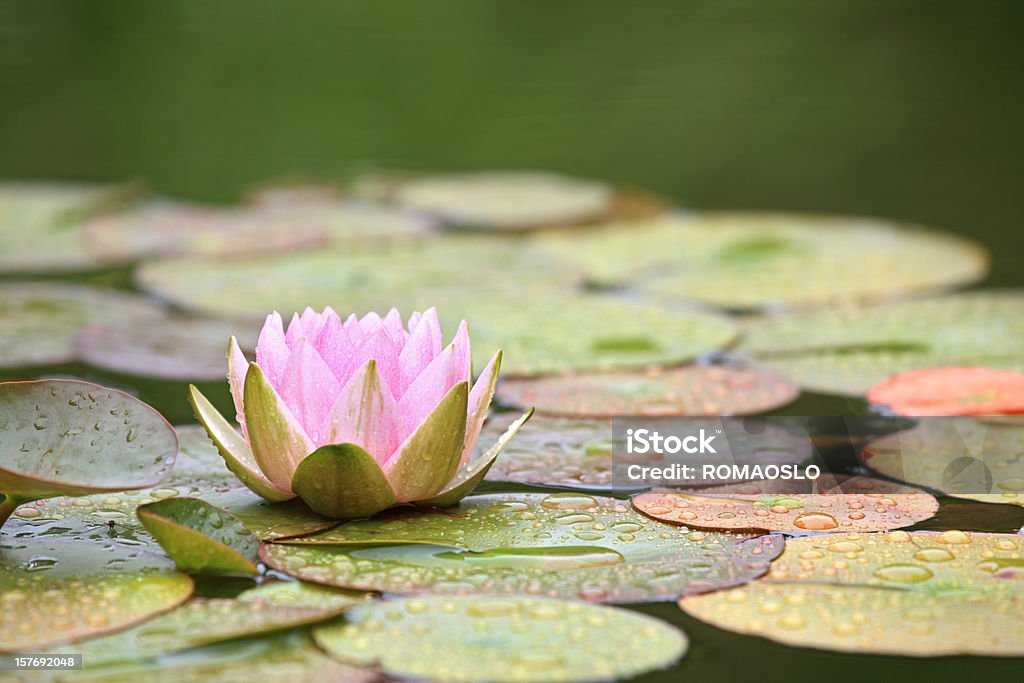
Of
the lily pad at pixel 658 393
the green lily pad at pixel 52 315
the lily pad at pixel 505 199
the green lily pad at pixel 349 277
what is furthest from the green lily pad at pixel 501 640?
the lily pad at pixel 505 199

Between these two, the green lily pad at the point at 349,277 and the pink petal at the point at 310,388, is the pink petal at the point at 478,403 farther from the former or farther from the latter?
the green lily pad at the point at 349,277

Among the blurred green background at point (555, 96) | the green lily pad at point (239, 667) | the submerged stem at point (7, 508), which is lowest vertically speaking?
the green lily pad at point (239, 667)

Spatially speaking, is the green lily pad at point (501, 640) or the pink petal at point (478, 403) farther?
the pink petal at point (478, 403)

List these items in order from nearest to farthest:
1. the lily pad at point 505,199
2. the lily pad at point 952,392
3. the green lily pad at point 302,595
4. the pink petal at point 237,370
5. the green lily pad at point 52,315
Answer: the green lily pad at point 302,595
the pink petal at point 237,370
the lily pad at point 952,392
the green lily pad at point 52,315
the lily pad at point 505,199

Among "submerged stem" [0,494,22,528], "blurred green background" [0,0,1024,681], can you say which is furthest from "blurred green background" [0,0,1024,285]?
"submerged stem" [0,494,22,528]

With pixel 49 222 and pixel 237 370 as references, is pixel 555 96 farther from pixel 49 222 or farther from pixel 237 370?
pixel 237 370

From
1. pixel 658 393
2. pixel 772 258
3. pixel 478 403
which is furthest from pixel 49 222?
pixel 478 403

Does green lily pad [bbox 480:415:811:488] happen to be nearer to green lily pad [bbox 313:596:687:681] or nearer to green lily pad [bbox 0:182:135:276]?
green lily pad [bbox 313:596:687:681]
